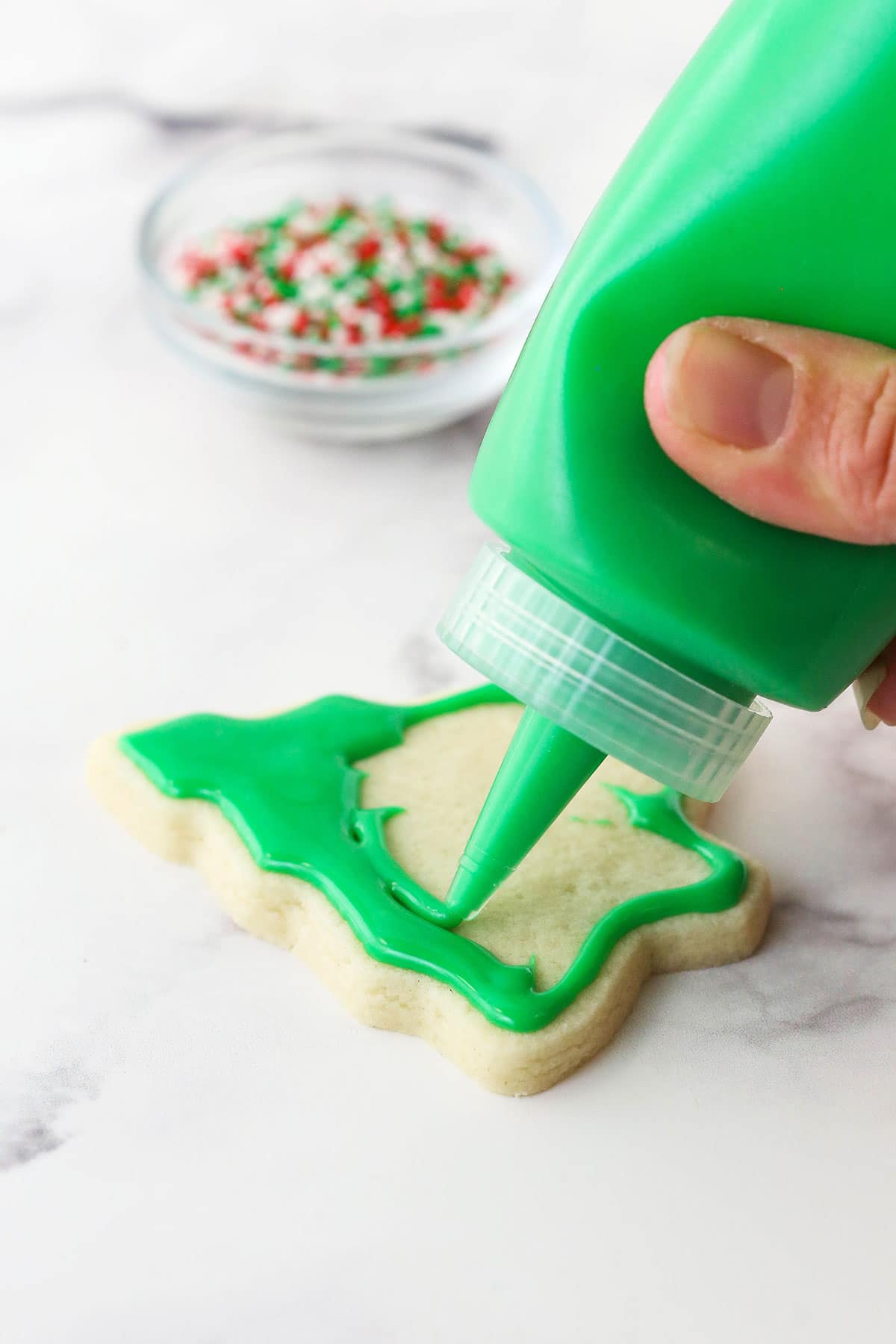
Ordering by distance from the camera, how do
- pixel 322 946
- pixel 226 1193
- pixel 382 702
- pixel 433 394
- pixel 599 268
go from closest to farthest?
pixel 599 268
pixel 226 1193
pixel 322 946
pixel 382 702
pixel 433 394

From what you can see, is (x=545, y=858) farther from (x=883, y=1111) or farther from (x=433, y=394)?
(x=433, y=394)

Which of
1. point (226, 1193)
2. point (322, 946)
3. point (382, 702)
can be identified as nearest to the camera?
point (226, 1193)

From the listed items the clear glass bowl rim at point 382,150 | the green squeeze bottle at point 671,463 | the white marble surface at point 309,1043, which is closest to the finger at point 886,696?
the white marble surface at point 309,1043

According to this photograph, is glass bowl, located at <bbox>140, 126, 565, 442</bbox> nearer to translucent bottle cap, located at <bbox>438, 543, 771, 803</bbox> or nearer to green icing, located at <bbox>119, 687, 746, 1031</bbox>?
green icing, located at <bbox>119, 687, 746, 1031</bbox>

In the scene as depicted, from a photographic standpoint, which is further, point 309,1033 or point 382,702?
point 382,702

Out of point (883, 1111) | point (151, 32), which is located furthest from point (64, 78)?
point (883, 1111)

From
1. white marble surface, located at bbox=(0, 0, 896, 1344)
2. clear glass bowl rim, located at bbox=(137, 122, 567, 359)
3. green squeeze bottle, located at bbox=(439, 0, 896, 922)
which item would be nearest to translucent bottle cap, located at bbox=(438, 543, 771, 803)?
green squeeze bottle, located at bbox=(439, 0, 896, 922)

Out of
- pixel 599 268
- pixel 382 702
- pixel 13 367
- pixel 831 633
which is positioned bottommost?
pixel 13 367
